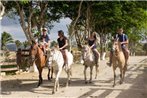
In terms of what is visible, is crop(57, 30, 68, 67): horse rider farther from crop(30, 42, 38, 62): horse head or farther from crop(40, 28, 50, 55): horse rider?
crop(30, 42, 38, 62): horse head

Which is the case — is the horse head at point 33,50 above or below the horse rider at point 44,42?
below

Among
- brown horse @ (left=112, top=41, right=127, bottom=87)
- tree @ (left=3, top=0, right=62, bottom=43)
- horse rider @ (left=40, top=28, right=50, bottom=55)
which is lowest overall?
brown horse @ (left=112, top=41, right=127, bottom=87)

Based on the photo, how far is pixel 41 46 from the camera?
56.5 feet

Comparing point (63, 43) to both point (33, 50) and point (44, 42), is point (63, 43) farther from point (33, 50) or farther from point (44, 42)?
point (33, 50)

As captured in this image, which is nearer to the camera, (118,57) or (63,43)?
(63,43)

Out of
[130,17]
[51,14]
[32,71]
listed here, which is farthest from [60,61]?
[130,17]

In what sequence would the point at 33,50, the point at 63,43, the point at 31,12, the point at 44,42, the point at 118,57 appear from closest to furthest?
1. the point at 33,50
2. the point at 63,43
3. the point at 44,42
4. the point at 118,57
5. the point at 31,12

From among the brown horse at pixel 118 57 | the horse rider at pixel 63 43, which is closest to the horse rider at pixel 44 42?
the horse rider at pixel 63 43

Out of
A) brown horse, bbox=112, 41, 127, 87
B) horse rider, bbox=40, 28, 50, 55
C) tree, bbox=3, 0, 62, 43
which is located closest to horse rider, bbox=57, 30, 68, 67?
horse rider, bbox=40, 28, 50, 55

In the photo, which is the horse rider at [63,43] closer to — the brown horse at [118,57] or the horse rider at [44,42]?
the horse rider at [44,42]

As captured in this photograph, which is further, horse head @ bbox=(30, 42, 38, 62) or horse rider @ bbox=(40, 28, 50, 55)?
horse rider @ bbox=(40, 28, 50, 55)

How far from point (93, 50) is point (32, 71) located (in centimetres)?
740

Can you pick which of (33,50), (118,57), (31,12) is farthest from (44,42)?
(31,12)

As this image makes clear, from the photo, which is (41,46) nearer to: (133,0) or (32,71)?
(32,71)
